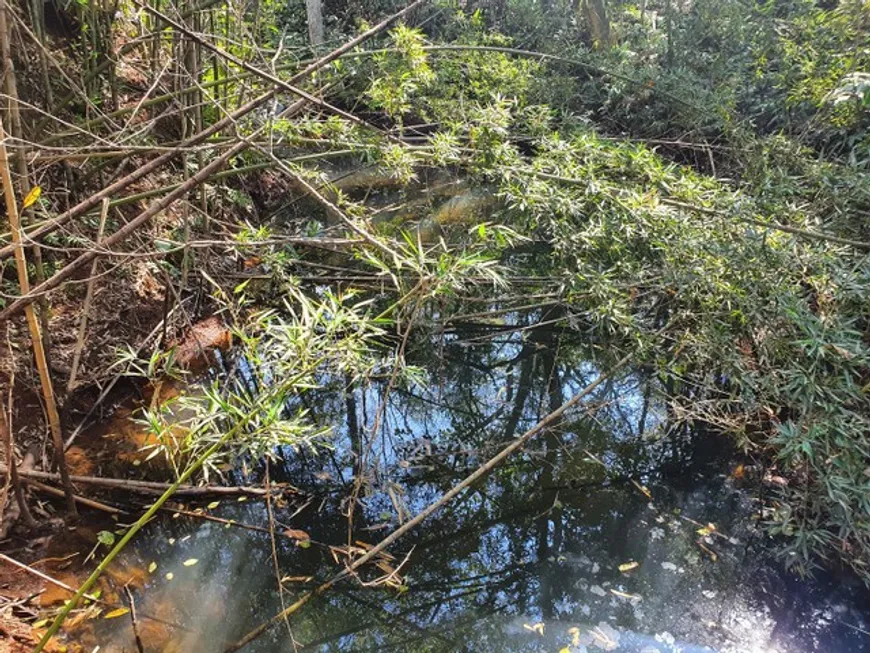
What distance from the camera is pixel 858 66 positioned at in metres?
3.43

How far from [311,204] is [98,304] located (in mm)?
2480

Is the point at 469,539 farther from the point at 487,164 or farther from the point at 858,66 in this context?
the point at 858,66

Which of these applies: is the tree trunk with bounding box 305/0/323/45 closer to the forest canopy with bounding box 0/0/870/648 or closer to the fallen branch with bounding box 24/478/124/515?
the forest canopy with bounding box 0/0/870/648

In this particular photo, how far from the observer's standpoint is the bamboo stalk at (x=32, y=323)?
146cm

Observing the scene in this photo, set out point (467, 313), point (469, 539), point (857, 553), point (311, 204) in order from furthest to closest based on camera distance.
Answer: point (311, 204)
point (467, 313)
point (469, 539)
point (857, 553)

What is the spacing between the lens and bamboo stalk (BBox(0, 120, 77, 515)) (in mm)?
1455

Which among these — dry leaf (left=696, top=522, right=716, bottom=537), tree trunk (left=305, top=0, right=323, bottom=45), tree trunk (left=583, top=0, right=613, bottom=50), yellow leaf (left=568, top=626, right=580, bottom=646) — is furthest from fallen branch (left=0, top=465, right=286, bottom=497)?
tree trunk (left=583, top=0, right=613, bottom=50)

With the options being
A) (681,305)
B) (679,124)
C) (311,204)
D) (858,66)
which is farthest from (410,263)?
(679,124)

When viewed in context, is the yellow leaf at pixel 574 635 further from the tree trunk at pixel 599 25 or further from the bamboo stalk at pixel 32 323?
the tree trunk at pixel 599 25

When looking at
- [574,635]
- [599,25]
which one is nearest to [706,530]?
[574,635]

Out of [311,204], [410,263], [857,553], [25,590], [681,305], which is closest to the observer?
[410,263]

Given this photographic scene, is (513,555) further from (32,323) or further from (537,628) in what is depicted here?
(32,323)

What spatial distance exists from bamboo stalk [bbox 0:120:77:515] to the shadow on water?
0.48 m

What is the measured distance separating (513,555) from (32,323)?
1912 millimetres
